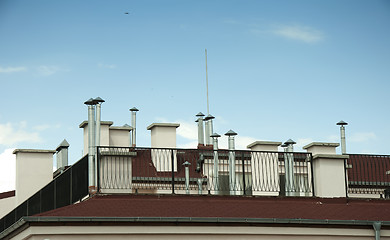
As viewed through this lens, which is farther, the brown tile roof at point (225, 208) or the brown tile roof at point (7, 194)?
the brown tile roof at point (7, 194)

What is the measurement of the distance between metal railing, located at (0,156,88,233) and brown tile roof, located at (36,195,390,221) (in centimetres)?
169

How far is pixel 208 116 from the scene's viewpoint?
42094 millimetres

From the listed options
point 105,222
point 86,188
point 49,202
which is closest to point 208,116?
point 49,202

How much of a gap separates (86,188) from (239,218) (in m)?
4.50

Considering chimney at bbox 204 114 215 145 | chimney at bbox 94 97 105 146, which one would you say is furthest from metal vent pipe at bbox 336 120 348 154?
chimney at bbox 94 97 105 146

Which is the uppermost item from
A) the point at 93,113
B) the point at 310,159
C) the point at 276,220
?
the point at 93,113

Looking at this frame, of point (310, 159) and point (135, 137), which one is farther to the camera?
point (135, 137)

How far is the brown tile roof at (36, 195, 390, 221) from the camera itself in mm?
20641

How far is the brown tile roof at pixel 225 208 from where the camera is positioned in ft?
67.7

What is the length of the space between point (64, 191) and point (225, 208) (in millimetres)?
5358

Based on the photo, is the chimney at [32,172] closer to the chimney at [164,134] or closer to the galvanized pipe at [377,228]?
the chimney at [164,134]

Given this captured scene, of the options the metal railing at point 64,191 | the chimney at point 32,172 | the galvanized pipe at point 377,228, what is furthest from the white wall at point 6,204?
the galvanized pipe at point 377,228

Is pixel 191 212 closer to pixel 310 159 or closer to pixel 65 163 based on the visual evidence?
pixel 310 159

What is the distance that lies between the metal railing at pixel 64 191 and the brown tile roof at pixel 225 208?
169 cm
